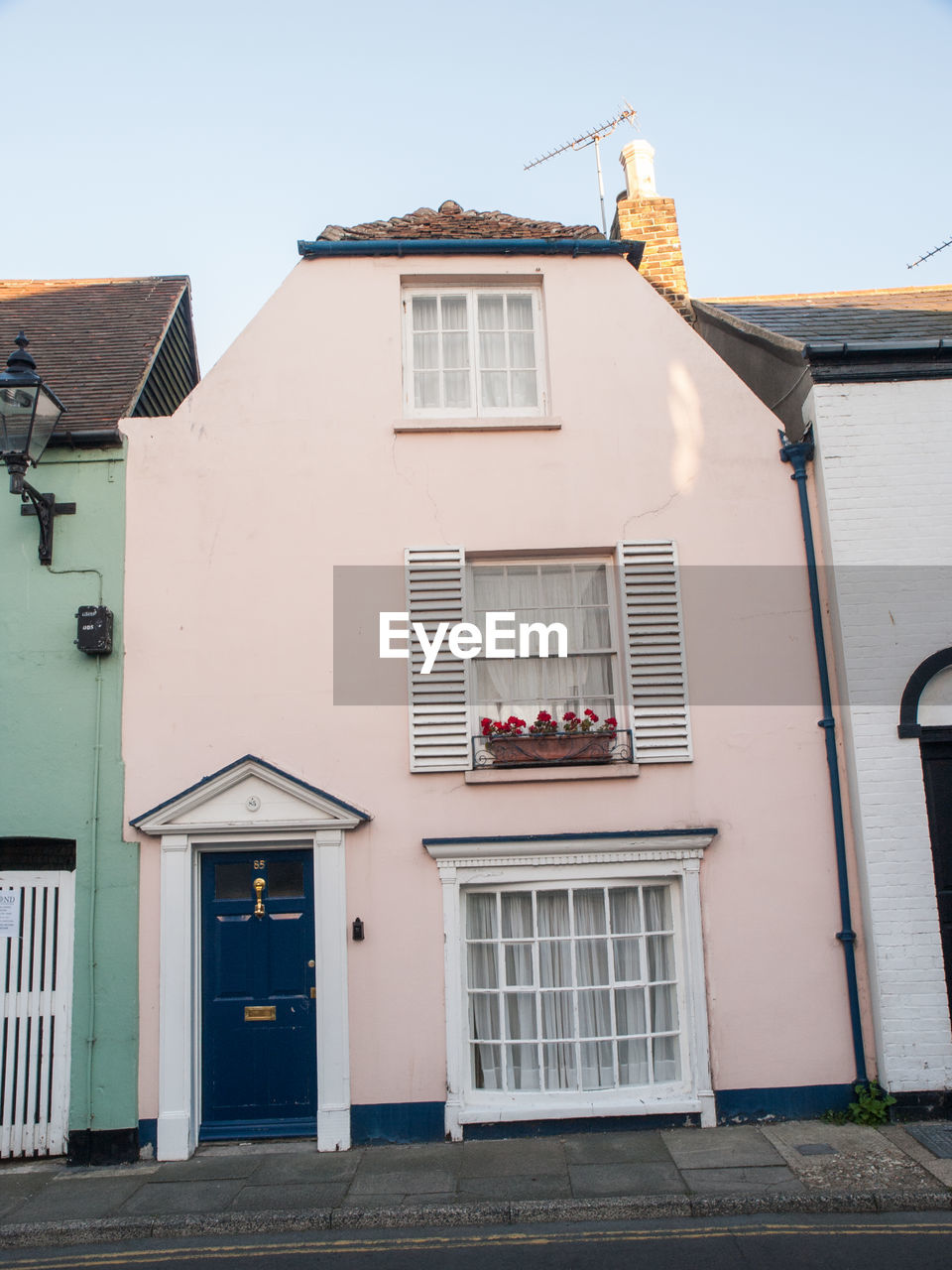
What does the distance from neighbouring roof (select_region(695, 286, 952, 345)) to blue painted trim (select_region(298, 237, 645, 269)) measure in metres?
1.75

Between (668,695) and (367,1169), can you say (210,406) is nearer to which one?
(668,695)

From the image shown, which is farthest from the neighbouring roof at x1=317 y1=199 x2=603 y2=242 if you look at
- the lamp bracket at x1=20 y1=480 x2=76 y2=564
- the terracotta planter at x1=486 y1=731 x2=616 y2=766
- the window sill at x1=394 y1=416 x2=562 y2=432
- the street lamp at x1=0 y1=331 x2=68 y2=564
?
the terracotta planter at x1=486 y1=731 x2=616 y2=766

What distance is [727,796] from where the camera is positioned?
7.91m

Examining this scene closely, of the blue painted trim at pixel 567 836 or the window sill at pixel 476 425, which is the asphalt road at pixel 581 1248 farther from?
the window sill at pixel 476 425

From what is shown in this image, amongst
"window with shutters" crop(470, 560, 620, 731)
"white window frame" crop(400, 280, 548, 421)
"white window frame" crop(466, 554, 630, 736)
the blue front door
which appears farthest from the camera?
"white window frame" crop(400, 280, 548, 421)

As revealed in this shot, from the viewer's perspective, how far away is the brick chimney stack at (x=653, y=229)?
10727mm

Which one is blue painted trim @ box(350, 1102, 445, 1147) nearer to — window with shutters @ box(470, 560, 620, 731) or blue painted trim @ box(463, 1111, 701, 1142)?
blue painted trim @ box(463, 1111, 701, 1142)

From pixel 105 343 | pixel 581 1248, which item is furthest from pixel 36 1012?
pixel 105 343

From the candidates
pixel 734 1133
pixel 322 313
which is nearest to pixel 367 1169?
pixel 734 1133

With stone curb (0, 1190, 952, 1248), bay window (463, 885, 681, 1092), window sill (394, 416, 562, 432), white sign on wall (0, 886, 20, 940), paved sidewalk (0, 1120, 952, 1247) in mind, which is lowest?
stone curb (0, 1190, 952, 1248)

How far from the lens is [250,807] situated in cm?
770

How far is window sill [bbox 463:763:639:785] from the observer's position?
782 cm

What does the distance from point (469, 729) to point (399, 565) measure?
1575 millimetres

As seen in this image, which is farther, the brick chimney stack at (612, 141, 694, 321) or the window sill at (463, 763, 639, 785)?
the brick chimney stack at (612, 141, 694, 321)
